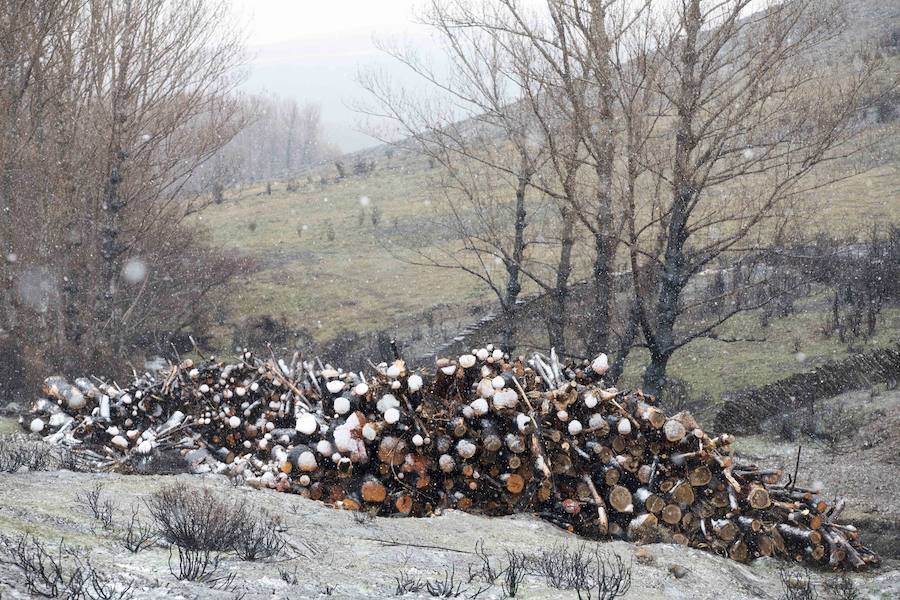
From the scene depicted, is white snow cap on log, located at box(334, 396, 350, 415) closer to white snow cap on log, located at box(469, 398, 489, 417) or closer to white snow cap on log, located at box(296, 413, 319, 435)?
white snow cap on log, located at box(296, 413, 319, 435)

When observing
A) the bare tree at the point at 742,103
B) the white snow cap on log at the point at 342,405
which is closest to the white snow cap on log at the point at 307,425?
the white snow cap on log at the point at 342,405

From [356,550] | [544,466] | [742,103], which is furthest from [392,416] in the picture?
[742,103]

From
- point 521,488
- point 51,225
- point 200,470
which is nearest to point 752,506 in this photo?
point 521,488

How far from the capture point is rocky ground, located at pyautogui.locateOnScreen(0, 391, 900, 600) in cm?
288

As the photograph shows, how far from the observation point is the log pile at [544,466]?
199 inches

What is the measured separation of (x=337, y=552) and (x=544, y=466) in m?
2.12

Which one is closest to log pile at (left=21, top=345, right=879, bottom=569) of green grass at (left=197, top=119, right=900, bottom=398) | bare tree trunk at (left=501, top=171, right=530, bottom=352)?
bare tree trunk at (left=501, top=171, right=530, bottom=352)

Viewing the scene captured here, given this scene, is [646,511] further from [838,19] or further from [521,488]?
[838,19]

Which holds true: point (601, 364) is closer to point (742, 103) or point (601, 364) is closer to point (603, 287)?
point (603, 287)

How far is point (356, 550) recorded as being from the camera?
149 inches

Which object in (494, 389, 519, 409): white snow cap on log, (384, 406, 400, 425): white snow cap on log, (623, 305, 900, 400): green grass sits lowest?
(623, 305, 900, 400): green grass

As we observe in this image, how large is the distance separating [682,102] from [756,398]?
4623 millimetres

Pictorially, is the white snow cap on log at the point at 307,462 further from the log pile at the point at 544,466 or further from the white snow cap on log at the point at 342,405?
the white snow cap on log at the point at 342,405

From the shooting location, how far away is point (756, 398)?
32.8ft
